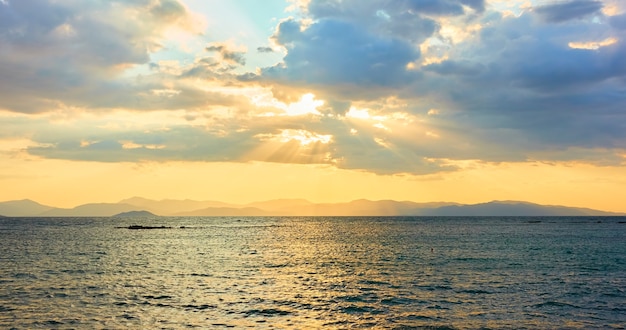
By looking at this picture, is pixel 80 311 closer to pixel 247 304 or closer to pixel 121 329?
pixel 121 329

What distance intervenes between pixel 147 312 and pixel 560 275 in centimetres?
4997

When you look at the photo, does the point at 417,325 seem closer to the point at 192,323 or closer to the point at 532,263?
the point at 192,323

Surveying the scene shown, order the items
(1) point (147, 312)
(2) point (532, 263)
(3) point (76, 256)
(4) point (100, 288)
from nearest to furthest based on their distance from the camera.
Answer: (1) point (147, 312) < (4) point (100, 288) < (2) point (532, 263) < (3) point (76, 256)

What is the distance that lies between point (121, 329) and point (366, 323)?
17.8 metres

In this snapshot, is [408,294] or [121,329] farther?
[408,294]

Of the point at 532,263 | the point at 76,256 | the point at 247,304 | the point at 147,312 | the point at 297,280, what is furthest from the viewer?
the point at 76,256

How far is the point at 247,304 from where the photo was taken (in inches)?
1631

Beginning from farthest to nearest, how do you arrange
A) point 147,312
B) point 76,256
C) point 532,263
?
point 76,256, point 532,263, point 147,312

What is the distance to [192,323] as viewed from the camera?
34.7m

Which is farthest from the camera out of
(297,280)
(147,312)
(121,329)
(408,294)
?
(297,280)

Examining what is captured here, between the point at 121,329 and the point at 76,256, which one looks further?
the point at 76,256

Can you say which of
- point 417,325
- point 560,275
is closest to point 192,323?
point 417,325

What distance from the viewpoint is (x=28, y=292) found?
47.1 meters

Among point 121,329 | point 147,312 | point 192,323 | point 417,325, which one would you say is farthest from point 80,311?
point 417,325
